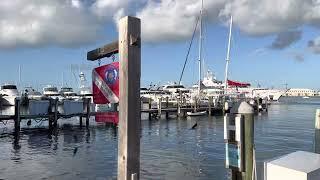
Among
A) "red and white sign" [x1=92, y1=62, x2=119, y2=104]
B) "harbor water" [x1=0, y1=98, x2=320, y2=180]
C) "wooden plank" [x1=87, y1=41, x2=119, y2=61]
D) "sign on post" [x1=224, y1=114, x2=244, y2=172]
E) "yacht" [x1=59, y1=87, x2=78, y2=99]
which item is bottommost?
"harbor water" [x1=0, y1=98, x2=320, y2=180]

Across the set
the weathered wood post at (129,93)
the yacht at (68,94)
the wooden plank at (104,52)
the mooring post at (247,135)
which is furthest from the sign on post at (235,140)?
the yacht at (68,94)

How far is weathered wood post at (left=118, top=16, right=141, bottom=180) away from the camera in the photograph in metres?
6.02

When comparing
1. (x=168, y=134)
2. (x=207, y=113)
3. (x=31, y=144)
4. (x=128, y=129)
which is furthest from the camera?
(x=207, y=113)

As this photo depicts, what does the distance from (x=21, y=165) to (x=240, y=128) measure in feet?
42.4

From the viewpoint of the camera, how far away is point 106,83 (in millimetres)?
6637

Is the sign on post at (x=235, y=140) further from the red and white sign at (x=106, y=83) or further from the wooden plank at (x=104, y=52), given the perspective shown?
the wooden plank at (x=104, y=52)

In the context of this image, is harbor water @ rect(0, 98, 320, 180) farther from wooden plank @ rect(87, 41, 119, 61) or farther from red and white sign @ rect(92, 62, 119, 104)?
wooden plank @ rect(87, 41, 119, 61)

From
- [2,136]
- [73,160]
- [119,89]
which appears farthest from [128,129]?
[2,136]

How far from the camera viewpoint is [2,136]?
29.5m

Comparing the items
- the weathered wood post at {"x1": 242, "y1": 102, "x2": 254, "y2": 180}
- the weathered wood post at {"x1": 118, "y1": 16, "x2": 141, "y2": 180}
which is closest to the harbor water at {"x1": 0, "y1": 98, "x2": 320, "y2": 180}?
the weathered wood post at {"x1": 242, "y1": 102, "x2": 254, "y2": 180}

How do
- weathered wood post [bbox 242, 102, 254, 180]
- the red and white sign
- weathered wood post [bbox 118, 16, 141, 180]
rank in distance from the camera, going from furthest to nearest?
1. weathered wood post [bbox 242, 102, 254, 180]
2. the red and white sign
3. weathered wood post [bbox 118, 16, 141, 180]

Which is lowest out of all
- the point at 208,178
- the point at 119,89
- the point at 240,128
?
the point at 208,178

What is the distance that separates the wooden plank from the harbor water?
303 centimetres

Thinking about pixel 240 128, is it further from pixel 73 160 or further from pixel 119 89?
pixel 73 160
